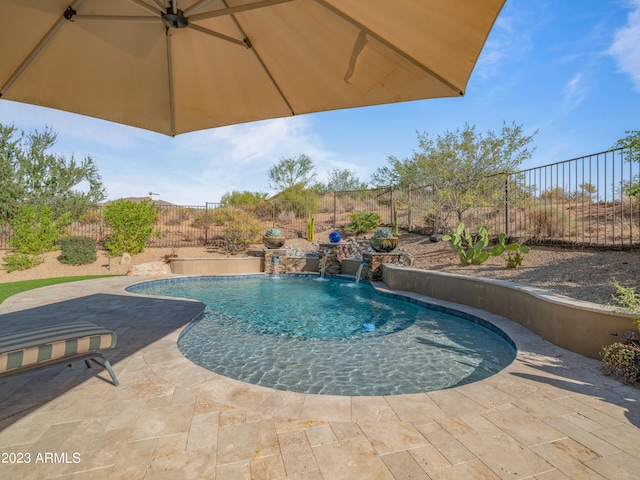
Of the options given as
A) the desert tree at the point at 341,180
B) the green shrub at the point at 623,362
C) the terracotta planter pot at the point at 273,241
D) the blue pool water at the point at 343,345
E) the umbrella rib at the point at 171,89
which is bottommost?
the blue pool water at the point at 343,345

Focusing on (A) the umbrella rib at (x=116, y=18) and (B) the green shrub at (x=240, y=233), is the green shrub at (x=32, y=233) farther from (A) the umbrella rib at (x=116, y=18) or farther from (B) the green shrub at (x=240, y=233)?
(A) the umbrella rib at (x=116, y=18)

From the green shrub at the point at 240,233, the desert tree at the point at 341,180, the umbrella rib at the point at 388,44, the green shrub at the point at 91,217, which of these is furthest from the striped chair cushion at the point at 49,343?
the desert tree at the point at 341,180

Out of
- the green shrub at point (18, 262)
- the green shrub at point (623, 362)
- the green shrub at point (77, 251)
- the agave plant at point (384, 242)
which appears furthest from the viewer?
the green shrub at point (77, 251)

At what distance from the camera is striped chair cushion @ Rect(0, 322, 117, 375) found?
91.6 inches

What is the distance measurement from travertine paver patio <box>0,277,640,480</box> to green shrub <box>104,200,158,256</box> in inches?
434

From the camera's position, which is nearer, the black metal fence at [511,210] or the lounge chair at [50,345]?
the lounge chair at [50,345]

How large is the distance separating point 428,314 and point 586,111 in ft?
28.1

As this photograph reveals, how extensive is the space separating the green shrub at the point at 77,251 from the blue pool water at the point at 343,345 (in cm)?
695

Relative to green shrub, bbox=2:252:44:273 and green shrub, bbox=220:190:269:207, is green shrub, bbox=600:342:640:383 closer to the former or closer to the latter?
green shrub, bbox=2:252:44:273

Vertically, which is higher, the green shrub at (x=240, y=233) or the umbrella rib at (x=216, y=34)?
the umbrella rib at (x=216, y=34)

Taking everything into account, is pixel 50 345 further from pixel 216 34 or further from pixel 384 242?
pixel 384 242

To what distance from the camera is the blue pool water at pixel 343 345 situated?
3.59 metres

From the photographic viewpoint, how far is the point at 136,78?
3.17 m

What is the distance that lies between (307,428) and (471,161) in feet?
36.2
